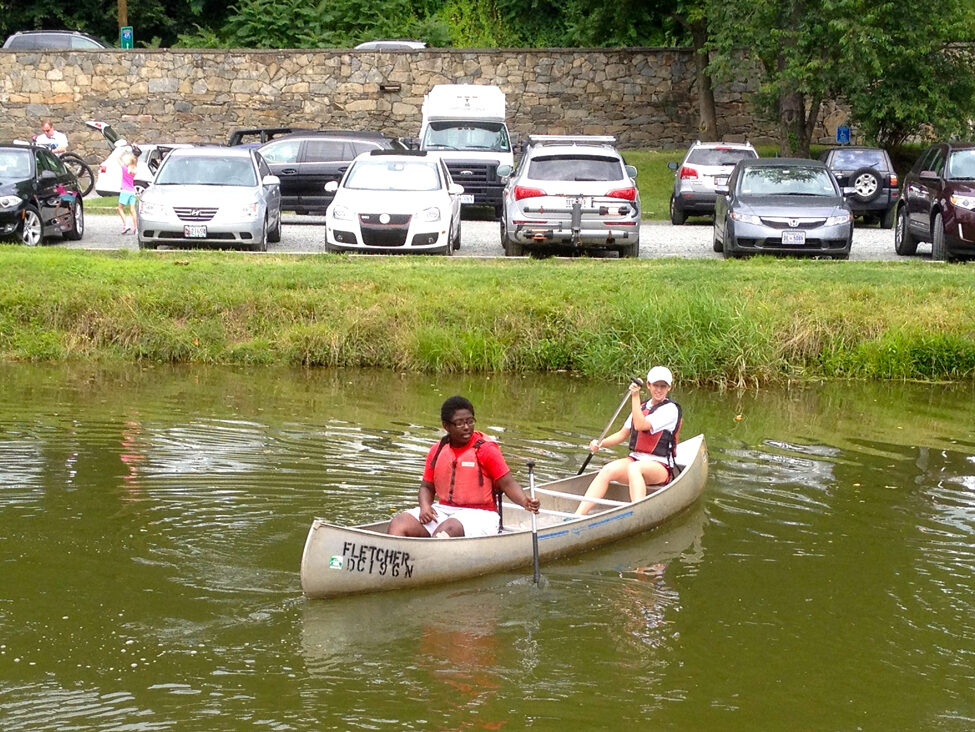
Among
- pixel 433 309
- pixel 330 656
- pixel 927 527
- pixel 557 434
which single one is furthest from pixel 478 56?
pixel 330 656

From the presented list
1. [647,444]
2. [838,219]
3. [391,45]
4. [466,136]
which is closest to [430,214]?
[838,219]

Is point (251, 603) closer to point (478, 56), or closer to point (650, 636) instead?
point (650, 636)

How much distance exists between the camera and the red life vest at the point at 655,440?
38.4 ft

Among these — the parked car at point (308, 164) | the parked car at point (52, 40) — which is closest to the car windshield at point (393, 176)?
the parked car at point (308, 164)

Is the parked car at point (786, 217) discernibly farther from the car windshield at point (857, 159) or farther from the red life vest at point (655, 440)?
the red life vest at point (655, 440)

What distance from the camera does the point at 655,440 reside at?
464 inches

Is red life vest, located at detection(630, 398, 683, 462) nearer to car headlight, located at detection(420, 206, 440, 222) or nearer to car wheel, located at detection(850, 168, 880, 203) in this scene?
car headlight, located at detection(420, 206, 440, 222)

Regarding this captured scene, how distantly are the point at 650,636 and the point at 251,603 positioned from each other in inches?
97.1

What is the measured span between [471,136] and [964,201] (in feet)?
40.5

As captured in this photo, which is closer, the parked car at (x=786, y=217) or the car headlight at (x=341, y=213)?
the parked car at (x=786, y=217)

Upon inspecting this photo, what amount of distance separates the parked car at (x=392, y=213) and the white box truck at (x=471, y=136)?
490cm


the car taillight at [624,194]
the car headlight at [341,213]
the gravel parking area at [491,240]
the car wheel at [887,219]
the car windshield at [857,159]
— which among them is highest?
the car windshield at [857,159]

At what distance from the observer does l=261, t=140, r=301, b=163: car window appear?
1142 inches

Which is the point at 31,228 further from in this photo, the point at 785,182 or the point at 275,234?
the point at 785,182
